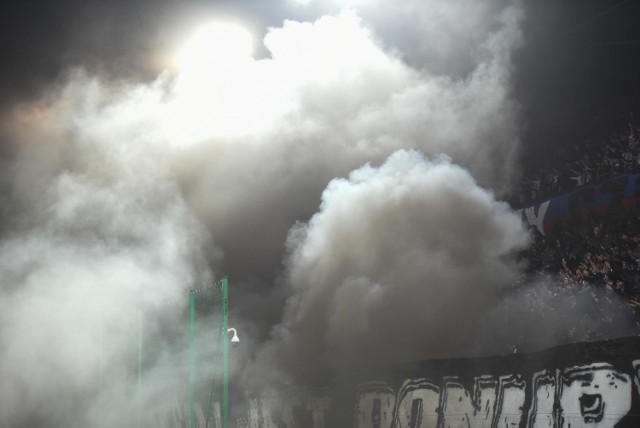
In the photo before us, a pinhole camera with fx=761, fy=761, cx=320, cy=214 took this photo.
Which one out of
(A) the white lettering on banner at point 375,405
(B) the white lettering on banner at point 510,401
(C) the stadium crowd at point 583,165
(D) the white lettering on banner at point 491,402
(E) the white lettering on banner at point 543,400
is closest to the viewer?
(D) the white lettering on banner at point 491,402

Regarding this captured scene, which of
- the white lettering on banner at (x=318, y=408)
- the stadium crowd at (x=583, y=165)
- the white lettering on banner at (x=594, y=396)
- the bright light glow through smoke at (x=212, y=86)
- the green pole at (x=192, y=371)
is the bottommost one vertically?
the white lettering on banner at (x=594, y=396)

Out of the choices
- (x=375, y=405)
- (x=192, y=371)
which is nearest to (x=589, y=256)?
(x=375, y=405)

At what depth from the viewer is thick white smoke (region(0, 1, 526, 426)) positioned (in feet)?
70.9

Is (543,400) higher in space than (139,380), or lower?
lower

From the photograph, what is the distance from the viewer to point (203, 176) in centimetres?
2314

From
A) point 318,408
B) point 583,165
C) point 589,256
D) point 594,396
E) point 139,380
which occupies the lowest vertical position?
point 594,396

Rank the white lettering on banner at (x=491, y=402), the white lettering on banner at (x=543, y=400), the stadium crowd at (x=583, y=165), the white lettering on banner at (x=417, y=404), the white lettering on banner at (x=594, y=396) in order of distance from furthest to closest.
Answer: the stadium crowd at (x=583, y=165) < the white lettering on banner at (x=417, y=404) < the white lettering on banner at (x=543, y=400) < the white lettering on banner at (x=491, y=402) < the white lettering on banner at (x=594, y=396)

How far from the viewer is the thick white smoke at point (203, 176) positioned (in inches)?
851

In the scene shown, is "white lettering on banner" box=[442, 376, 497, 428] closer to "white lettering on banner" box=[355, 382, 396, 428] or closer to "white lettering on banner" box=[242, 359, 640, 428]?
"white lettering on banner" box=[242, 359, 640, 428]

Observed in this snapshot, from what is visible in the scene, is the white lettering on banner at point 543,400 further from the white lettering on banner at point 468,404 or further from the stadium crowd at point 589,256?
the stadium crowd at point 589,256

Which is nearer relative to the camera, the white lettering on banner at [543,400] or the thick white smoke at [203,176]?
the white lettering on banner at [543,400]

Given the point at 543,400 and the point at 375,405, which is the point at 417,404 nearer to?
the point at 375,405

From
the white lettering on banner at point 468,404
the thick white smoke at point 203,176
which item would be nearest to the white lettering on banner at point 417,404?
the white lettering on banner at point 468,404

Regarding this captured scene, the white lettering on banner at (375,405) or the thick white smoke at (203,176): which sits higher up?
the thick white smoke at (203,176)
